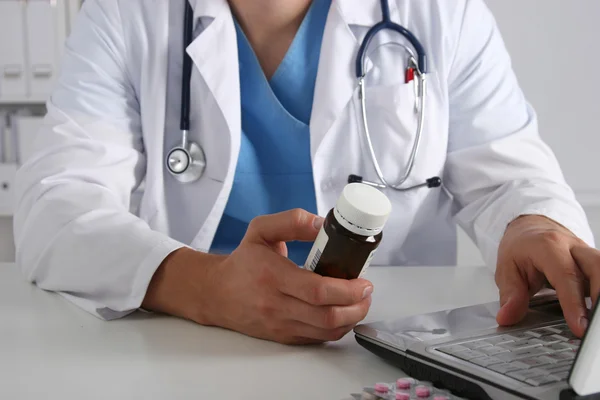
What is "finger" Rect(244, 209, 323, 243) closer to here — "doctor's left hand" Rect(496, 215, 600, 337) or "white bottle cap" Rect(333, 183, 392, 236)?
"white bottle cap" Rect(333, 183, 392, 236)

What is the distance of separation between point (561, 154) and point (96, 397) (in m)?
1.86

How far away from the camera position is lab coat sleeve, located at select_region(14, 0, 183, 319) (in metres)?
0.81

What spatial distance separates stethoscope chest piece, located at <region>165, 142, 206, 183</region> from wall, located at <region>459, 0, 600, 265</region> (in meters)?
1.29

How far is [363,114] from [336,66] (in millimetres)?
94

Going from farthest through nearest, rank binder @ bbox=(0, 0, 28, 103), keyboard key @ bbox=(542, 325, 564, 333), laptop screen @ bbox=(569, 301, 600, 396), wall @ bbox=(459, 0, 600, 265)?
binder @ bbox=(0, 0, 28, 103) < wall @ bbox=(459, 0, 600, 265) < keyboard key @ bbox=(542, 325, 564, 333) < laptop screen @ bbox=(569, 301, 600, 396)

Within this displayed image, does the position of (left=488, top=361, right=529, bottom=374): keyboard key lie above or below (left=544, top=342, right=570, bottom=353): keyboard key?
above

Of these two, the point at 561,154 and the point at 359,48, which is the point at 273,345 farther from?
the point at 561,154

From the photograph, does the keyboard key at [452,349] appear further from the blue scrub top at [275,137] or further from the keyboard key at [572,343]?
the blue scrub top at [275,137]

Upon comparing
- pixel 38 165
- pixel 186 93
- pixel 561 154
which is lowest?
pixel 561 154

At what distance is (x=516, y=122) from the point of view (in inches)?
46.0

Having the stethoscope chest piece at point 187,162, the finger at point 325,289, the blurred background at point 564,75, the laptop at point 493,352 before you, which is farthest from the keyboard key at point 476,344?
the blurred background at point 564,75

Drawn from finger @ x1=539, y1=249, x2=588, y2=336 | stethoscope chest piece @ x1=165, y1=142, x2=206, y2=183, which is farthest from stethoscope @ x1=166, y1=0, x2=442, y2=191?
finger @ x1=539, y1=249, x2=588, y2=336

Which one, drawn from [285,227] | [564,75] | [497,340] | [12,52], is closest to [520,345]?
[497,340]

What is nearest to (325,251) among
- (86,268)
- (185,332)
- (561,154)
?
(185,332)
